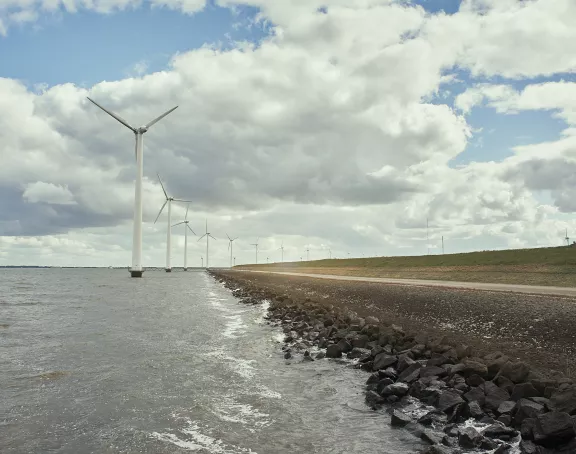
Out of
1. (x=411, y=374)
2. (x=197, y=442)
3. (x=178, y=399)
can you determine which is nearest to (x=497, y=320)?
(x=411, y=374)

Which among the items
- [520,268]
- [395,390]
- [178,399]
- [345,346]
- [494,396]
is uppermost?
[520,268]

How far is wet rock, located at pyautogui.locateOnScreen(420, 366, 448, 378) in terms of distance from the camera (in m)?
14.6

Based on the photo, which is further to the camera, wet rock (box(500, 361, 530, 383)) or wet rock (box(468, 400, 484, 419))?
wet rock (box(500, 361, 530, 383))

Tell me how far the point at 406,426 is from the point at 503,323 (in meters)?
12.4

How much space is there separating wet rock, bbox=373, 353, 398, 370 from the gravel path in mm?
3258

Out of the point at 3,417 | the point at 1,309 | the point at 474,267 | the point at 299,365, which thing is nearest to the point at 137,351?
the point at 299,365

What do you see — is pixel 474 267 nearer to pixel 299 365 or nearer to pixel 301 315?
pixel 301 315

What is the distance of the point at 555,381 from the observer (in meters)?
12.0

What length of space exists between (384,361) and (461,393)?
4220mm

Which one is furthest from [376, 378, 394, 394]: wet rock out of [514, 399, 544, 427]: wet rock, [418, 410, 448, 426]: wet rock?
[514, 399, 544, 427]: wet rock

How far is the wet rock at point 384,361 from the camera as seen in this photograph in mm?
16516

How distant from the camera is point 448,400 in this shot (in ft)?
39.8

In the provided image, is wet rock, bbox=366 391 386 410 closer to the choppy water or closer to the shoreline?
the shoreline

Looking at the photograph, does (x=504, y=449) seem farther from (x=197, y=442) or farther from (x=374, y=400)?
(x=197, y=442)
